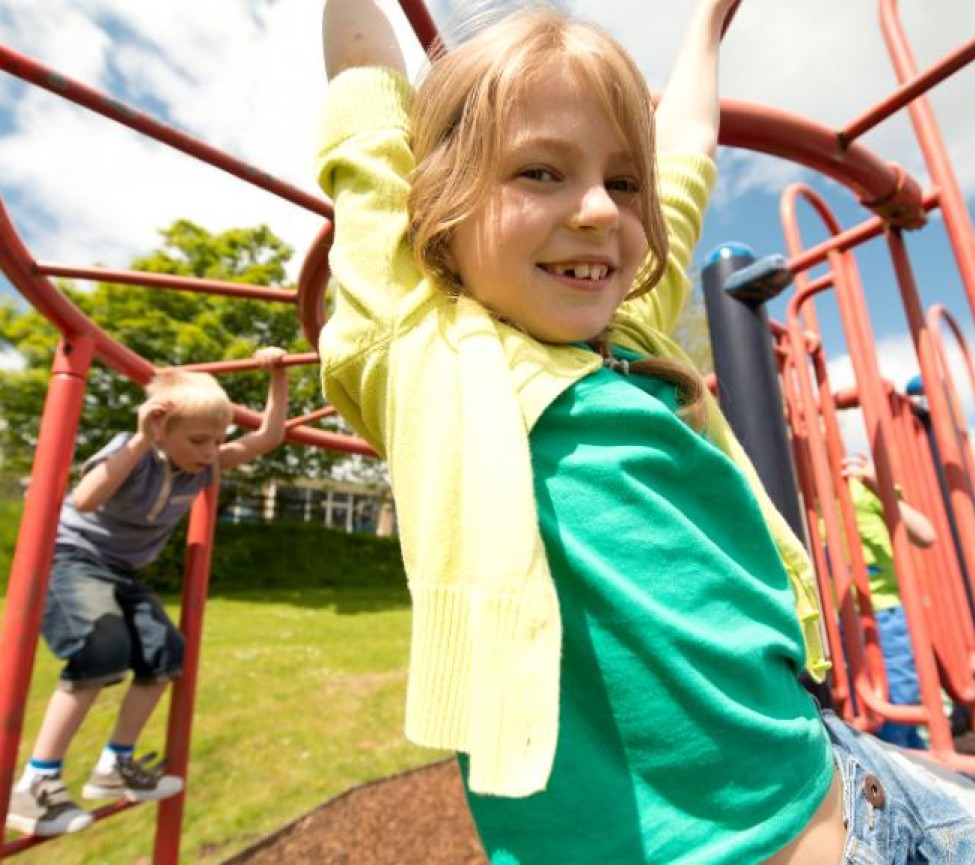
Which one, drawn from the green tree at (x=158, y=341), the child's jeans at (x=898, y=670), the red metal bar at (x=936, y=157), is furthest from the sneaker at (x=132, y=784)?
the green tree at (x=158, y=341)

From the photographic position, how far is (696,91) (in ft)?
4.06

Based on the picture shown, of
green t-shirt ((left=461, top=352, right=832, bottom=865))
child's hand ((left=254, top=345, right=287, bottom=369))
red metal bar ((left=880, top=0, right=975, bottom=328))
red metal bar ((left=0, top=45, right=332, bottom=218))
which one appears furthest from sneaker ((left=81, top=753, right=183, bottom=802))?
red metal bar ((left=880, top=0, right=975, bottom=328))

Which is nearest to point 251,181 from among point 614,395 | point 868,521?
point 614,395

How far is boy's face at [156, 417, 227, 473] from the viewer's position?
2.38m

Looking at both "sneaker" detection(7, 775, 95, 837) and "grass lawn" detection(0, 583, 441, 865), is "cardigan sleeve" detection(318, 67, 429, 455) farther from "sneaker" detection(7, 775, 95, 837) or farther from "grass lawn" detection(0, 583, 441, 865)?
"grass lawn" detection(0, 583, 441, 865)

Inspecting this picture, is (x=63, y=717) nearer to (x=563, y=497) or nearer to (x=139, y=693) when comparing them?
(x=139, y=693)

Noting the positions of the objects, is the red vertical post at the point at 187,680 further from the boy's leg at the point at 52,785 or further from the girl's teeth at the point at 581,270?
the girl's teeth at the point at 581,270

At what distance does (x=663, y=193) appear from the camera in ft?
3.76

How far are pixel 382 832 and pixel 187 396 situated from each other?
2.13 m

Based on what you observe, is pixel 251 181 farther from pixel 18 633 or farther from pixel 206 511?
pixel 206 511

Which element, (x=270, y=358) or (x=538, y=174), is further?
(x=270, y=358)

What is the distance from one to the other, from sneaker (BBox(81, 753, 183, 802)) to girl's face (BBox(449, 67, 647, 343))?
7.14ft

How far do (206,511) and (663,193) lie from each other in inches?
81.1

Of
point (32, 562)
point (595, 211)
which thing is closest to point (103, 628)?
point (32, 562)
